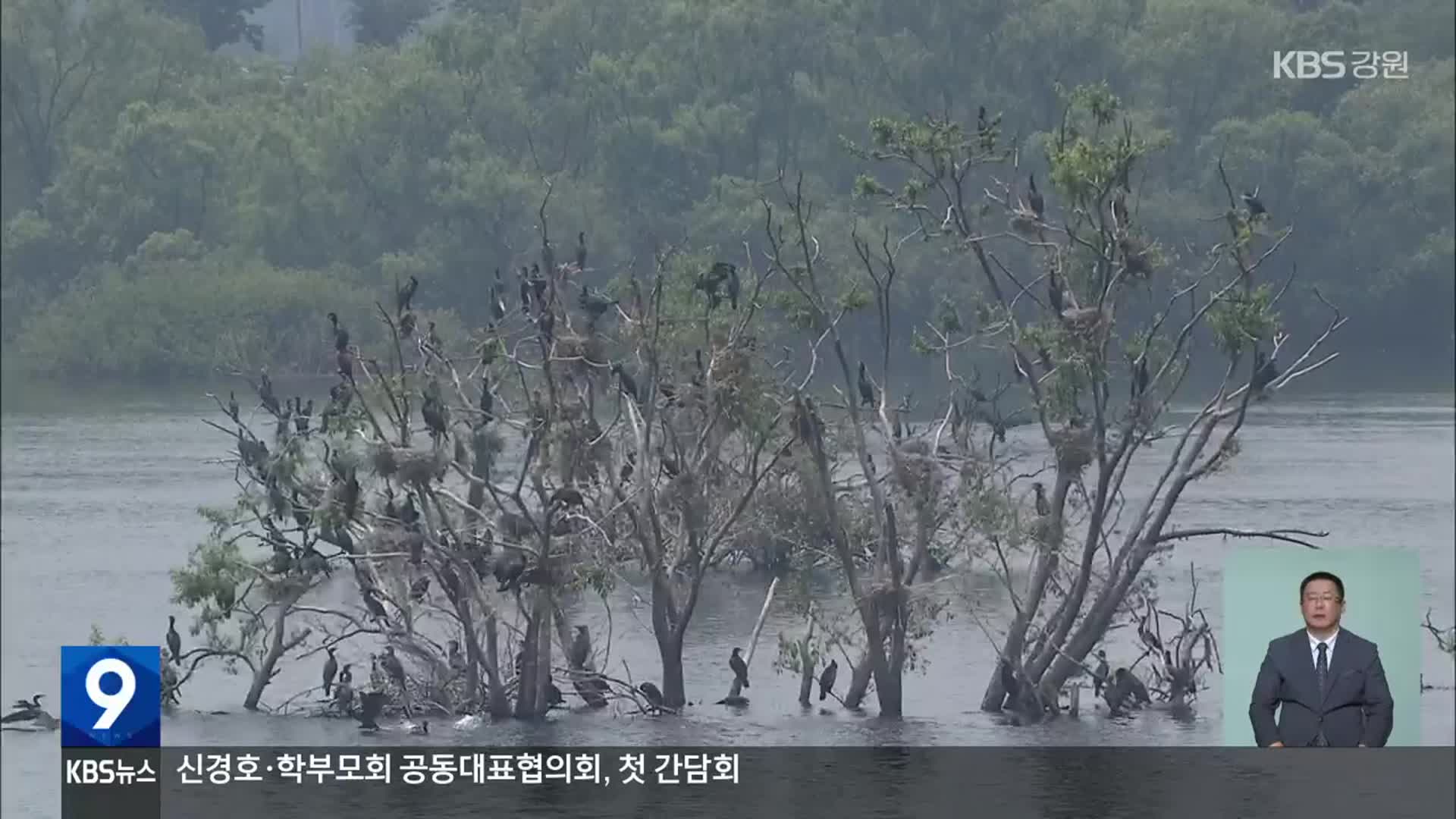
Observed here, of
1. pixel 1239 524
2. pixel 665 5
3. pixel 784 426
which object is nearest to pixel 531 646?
pixel 784 426

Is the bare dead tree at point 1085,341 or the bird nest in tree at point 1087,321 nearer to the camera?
the bare dead tree at point 1085,341

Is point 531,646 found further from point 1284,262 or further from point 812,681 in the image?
point 1284,262

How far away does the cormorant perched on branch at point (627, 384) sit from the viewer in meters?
16.0

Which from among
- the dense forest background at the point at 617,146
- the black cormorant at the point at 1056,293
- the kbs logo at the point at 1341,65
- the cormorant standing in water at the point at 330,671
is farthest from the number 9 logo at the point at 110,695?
the kbs logo at the point at 1341,65

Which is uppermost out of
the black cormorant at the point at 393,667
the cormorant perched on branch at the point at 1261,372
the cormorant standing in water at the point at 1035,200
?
the cormorant standing in water at the point at 1035,200

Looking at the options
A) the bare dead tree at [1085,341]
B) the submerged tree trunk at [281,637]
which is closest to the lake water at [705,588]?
the submerged tree trunk at [281,637]

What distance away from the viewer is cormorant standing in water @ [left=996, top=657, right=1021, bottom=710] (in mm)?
17156

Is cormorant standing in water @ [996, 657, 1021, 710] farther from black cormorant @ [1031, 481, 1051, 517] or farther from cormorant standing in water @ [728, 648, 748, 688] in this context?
cormorant standing in water @ [728, 648, 748, 688]

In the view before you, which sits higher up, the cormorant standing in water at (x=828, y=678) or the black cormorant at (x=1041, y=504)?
the black cormorant at (x=1041, y=504)

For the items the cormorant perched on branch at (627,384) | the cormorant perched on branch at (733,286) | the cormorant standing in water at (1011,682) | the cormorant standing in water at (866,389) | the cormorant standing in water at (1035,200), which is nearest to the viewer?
the cormorant perched on branch at (627,384)

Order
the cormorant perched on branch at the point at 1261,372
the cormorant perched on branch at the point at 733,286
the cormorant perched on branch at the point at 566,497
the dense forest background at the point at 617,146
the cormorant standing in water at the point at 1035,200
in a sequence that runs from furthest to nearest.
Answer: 1. the dense forest background at the point at 617,146
2. the cormorant standing in water at the point at 1035,200
3. the cormorant perched on branch at the point at 733,286
4. the cormorant perched on branch at the point at 566,497
5. the cormorant perched on branch at the point at 1261,372

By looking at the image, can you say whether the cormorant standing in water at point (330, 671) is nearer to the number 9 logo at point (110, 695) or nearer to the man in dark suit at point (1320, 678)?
the number 9 logo at point (110, 695)

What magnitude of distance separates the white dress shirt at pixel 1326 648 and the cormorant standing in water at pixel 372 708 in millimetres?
9222

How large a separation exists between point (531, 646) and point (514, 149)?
83.8 ft
